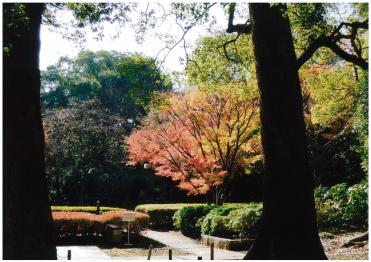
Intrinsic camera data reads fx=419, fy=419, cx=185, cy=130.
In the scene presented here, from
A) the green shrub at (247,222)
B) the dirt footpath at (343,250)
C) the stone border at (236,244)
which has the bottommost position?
the stone border at (236,244)

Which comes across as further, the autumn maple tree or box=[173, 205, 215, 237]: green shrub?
the autumn maple tree

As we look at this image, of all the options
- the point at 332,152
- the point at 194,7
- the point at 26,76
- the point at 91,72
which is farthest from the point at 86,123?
the point at 26,76

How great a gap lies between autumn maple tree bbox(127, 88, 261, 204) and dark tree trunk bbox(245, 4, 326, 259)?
1101 cm

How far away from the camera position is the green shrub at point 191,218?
1822 centimetres

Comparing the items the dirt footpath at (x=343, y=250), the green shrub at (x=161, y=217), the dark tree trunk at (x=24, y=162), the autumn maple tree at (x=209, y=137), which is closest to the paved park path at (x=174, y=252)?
the dirt footpath at (x=343, y=250)

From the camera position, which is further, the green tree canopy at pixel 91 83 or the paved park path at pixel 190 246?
the green tree canopy at pixel 91 83

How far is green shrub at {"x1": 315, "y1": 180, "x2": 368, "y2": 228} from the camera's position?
511 inches

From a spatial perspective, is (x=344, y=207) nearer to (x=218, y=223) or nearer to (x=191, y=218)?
(x=218, y=223)

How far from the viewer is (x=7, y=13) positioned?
17.8 ft

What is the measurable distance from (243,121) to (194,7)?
31.1 feet

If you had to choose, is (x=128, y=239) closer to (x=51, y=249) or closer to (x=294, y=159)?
(x=51, y=249)

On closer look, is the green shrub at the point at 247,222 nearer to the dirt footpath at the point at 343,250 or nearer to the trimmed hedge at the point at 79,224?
the dirt footpath at the point at 343,250

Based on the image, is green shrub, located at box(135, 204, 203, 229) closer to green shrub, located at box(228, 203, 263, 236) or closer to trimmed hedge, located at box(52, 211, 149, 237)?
trimmed hedge, located at box(52, 211, 149, 237)

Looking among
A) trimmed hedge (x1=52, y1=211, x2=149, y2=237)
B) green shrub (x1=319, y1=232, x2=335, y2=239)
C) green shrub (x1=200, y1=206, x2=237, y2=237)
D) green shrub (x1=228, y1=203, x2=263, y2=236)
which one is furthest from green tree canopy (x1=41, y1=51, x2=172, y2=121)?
green shrub (x1=319, y1=232, x2=335, y2=239)
